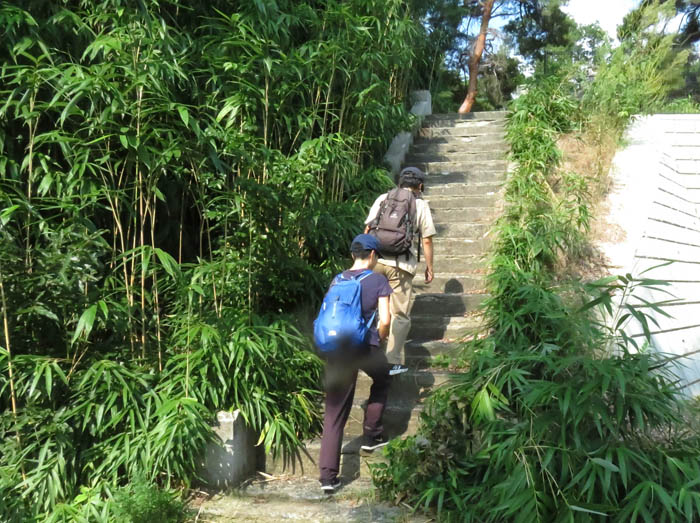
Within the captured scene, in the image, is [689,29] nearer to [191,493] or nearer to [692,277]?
[692,277]

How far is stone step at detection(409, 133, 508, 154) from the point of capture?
7.92 metres

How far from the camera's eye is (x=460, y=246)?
604 centimetres

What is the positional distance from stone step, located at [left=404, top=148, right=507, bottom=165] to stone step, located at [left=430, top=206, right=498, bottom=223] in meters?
1.28

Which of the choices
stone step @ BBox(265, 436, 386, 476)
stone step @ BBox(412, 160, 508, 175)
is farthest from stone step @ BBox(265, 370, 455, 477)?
stone step @ BBox(412, 160, 508, 175)

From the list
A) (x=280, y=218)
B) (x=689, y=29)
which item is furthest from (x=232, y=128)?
(x=689, y=29)

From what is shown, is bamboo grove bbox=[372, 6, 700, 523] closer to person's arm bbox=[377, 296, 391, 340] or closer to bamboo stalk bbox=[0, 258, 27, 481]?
person's arm bbox=[377, 296, 391, 340]

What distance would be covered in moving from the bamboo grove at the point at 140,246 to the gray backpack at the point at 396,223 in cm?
45

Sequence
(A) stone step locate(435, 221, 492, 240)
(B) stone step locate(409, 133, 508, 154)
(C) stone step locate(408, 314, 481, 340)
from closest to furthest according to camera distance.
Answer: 1. (C) stone step locate(408, 314, 481, 340)
2. (A) stone step locate(435, 221, 492, 240)
3. (B) stone step locate(409, 133, 508, 154)

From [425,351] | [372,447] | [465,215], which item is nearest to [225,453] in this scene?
[372,447]

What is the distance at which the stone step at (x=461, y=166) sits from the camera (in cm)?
734

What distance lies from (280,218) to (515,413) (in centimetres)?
196

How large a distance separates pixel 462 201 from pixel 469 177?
620mm

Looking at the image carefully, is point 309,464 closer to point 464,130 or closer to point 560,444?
point 560,444

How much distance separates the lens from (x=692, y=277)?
595cm
